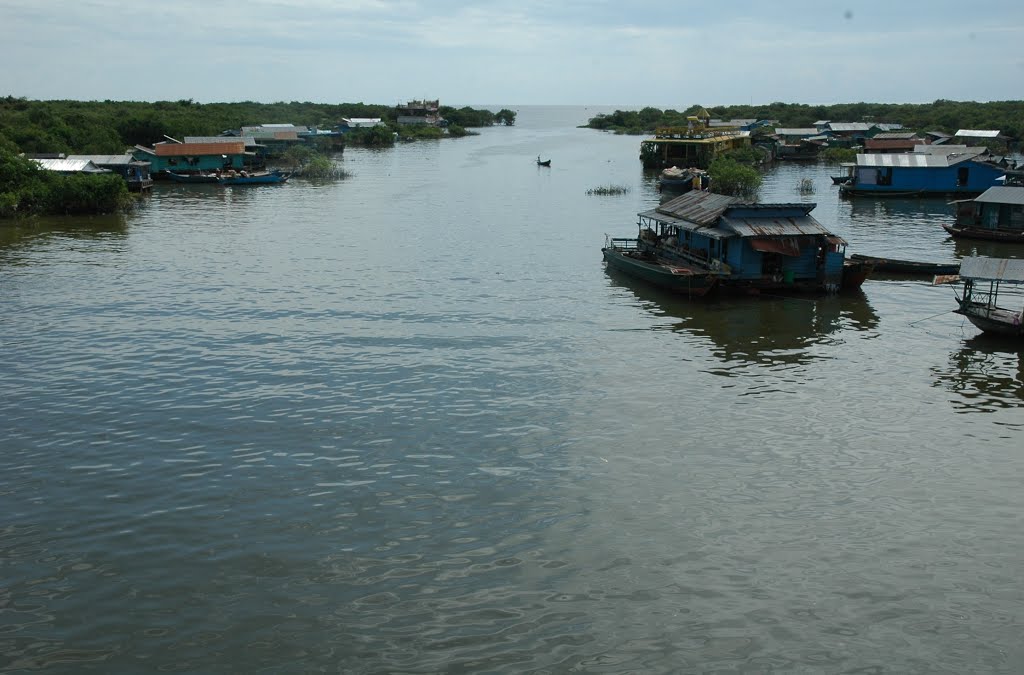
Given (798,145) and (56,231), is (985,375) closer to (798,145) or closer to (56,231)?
(56,231)

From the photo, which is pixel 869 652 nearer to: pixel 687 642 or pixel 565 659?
pixel 687 642

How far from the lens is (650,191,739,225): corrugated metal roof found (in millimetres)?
35312

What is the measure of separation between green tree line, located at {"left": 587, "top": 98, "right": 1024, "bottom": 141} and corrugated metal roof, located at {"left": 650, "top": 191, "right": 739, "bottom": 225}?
92.4 metres

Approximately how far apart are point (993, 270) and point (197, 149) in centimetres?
7188

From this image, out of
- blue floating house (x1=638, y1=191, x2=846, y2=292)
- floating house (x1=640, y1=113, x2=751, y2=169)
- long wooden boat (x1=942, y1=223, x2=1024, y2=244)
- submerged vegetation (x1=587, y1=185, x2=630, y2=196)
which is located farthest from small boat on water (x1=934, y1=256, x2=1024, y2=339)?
floating house (x1=640, y1=113, x2=751, y2=169)

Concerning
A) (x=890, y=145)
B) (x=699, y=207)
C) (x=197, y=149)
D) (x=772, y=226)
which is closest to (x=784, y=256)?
(x=772, y=226)

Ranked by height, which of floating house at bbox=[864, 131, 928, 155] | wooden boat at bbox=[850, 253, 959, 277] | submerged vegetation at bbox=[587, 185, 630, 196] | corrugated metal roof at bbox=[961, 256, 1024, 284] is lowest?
wooden boat at bbox=[850, 253, 959, 277]

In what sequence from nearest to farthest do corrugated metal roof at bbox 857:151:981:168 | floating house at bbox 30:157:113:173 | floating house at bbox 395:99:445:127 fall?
floating house at bbox 30:157:113:173 → corrugated metal roof at bbox 857:151:981:168 → floating house at bbox 395:99:445:127

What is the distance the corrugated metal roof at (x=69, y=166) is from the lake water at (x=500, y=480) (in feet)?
89.3

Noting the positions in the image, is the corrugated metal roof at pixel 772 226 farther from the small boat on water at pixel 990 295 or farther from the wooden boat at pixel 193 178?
the wooden boat at pixel 193 178

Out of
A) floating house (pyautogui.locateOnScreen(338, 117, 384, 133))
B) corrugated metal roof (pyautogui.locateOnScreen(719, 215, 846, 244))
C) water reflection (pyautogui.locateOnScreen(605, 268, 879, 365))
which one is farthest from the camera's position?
floating house (pyautogui.locateOnScreen(338, 117, 384, 133))

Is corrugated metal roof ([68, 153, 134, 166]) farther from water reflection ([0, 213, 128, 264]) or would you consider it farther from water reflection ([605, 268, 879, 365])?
water reflection ([605, 268, 879, 365])

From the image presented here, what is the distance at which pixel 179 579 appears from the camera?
14.1 m

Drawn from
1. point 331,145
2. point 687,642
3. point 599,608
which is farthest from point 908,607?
point 331,145
